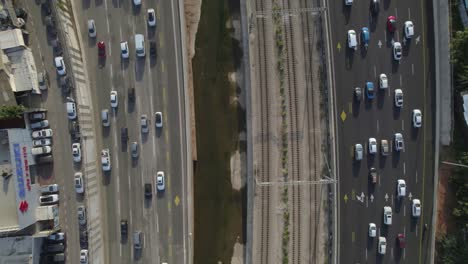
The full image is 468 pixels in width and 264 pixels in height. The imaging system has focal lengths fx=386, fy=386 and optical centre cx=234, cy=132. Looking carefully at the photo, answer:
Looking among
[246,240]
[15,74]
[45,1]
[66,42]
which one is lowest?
[246,240]

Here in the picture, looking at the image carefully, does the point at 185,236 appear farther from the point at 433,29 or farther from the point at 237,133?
the point at 433,29

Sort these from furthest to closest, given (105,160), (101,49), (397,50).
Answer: (101,49), (105,160), (397,50)

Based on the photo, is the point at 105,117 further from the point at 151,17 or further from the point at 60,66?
the point at 151,17

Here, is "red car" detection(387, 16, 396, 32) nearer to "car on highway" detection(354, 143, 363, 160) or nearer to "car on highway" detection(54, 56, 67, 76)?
"car on highway" detection(354, 143, 363, 160)

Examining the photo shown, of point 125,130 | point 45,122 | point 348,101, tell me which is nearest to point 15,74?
point 45,122

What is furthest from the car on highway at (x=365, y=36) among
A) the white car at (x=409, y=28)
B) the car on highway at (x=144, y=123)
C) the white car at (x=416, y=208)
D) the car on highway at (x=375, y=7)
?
the car on highway at (x=144, y=123)

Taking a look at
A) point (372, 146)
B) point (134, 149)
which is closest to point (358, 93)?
point (372, 146)
